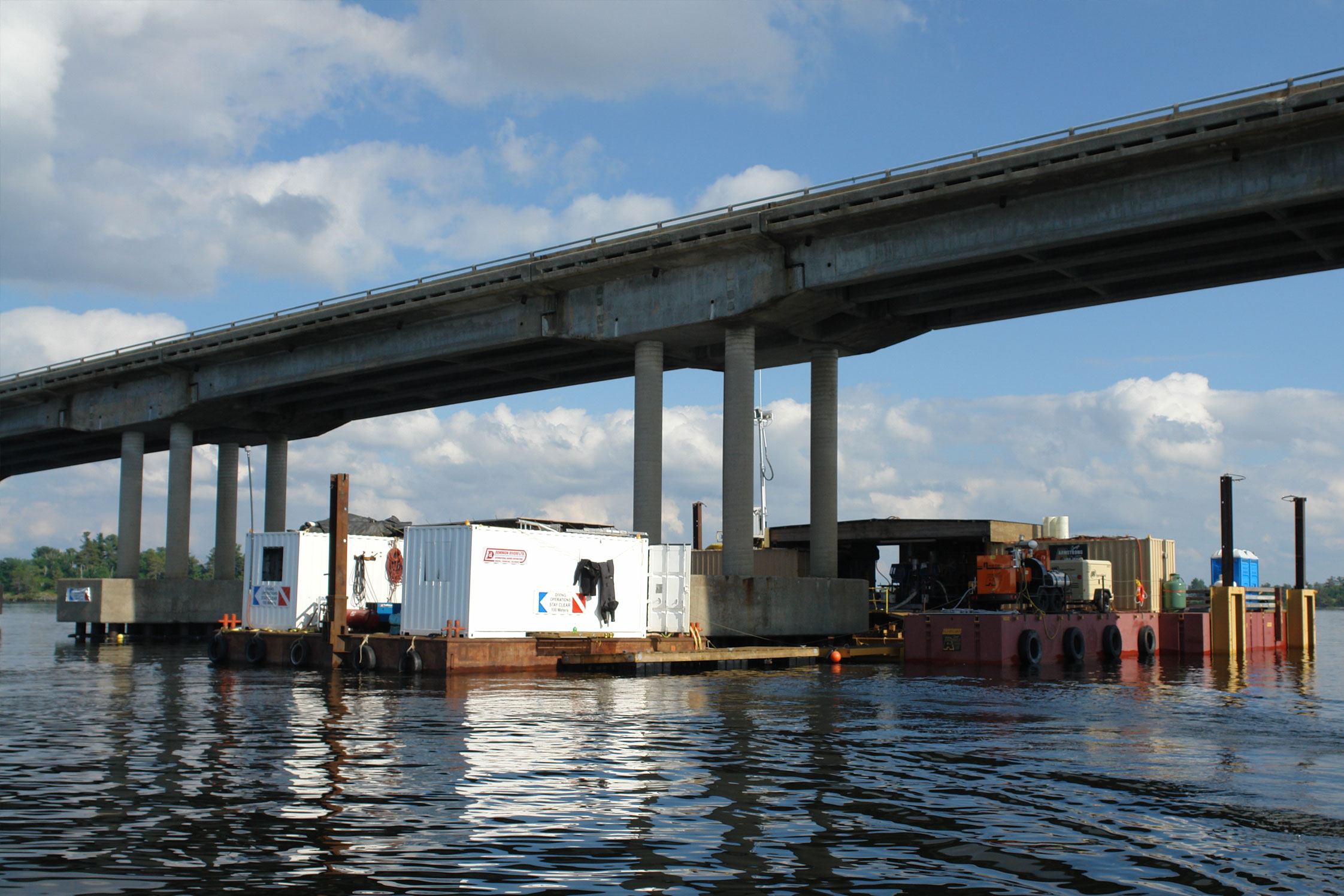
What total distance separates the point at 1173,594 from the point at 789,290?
24757mm

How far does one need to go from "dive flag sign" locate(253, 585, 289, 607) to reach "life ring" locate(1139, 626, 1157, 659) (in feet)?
112

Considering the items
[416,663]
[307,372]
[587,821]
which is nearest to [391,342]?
[307,372]

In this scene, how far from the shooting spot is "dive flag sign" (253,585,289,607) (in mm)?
42031

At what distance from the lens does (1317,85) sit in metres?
34.4

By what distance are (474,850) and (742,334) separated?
3925 centimetres

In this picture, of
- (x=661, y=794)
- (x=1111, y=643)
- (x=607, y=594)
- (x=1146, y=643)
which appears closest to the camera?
(x=661, y=794)

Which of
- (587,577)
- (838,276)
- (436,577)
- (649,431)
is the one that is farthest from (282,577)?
(838,276)

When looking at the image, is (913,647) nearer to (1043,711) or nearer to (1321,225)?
(1043,711)

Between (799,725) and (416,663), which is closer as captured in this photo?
A: (799,725)

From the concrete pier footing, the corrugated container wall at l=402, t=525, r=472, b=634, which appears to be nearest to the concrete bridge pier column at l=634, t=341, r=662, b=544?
the corrugated container wall at l=402, t=525, r=472, b=634

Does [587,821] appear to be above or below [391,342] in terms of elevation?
below

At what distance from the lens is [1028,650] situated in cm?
4209

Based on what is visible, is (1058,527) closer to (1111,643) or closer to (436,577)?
(1111,643)

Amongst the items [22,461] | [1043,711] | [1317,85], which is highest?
[1317,85]
